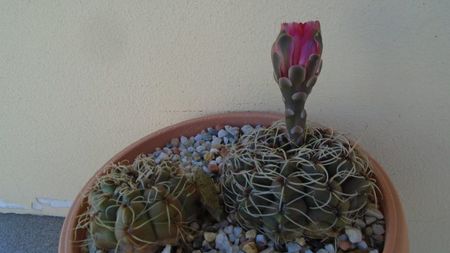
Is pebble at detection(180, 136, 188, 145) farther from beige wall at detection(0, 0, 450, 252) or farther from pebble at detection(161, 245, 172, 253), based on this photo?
pebble at detection(161, 245, 172, 253)

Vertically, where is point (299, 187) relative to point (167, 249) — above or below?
above

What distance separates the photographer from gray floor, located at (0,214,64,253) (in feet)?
4.05

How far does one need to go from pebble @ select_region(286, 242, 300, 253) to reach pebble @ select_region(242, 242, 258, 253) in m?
0.05

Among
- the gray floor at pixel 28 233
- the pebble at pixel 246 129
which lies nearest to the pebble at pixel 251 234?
the pebble at pixel 246 129

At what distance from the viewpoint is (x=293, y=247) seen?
58 cm

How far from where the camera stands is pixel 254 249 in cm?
59

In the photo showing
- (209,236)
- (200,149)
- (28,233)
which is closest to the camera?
(209,236)

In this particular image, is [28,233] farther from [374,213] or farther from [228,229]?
[374,213]

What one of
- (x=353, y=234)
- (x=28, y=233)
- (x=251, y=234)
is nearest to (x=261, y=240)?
(x=251, y=234)

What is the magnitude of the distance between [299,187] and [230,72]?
0.35 metres

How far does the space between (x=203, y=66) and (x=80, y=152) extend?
46 centimetres

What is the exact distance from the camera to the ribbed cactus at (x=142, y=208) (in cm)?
53

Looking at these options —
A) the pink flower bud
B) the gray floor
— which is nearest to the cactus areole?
the pink flower bud

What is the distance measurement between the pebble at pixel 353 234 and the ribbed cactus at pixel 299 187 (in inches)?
0.6
